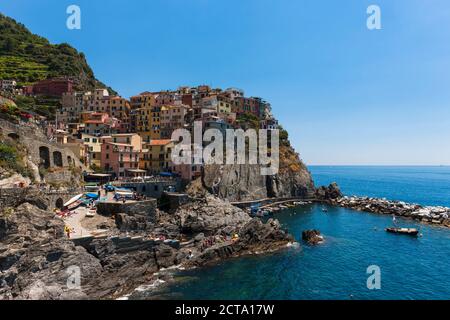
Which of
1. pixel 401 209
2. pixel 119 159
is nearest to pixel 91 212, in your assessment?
pixel 119 159

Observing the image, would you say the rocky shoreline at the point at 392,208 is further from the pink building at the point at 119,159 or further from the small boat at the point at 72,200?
the small boat at the point at 72,200

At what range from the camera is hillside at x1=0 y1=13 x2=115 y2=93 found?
103m

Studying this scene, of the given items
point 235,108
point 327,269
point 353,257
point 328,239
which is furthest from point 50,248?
point 235,108

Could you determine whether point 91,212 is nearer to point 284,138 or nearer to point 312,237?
point 312,237

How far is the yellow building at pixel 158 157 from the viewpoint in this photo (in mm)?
71125

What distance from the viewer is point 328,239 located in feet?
172

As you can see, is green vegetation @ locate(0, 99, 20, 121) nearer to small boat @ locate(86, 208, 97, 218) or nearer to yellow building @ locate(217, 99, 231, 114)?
small boat @ locate(86, 208, 97, 218)

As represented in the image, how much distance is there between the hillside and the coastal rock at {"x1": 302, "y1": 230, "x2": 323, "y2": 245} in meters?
84.9

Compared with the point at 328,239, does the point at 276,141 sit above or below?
above

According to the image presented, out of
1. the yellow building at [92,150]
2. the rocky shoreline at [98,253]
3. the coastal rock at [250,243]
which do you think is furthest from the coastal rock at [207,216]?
the yellow building at [92,150]

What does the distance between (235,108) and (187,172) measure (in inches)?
1751

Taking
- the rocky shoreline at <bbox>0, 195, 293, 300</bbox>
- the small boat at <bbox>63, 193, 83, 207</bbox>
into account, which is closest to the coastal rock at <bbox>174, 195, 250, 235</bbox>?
the rocky shoreline at <bbox>0, 195, 293, 300</bbox>

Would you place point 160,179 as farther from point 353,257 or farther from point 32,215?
point 353,257

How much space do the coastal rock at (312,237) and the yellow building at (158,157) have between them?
111ft
